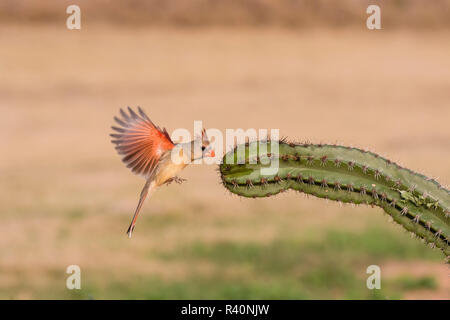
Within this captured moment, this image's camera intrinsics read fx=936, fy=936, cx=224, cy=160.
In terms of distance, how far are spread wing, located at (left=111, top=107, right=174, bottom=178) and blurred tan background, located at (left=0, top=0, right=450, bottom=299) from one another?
5.41 ft

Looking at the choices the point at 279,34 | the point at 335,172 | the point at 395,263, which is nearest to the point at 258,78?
the point at 279,34

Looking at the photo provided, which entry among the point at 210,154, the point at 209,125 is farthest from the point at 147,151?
the point at 209,125

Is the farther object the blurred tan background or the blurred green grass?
the blurred tan background

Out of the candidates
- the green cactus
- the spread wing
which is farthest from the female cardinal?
the green cactus

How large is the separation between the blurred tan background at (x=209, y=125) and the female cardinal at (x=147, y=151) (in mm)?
1650

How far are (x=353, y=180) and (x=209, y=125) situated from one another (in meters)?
8.46

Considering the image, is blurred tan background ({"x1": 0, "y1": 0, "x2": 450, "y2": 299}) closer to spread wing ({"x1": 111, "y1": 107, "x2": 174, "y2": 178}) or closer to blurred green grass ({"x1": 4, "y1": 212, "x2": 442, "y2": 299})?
blurred green grass ({"x1": 4, "y1": 212, "x2": 442, "y2": 299})

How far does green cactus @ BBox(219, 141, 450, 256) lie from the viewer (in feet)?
12.3

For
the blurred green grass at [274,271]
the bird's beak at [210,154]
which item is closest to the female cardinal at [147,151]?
the bird's beak at [210,154]

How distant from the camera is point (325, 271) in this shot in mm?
7996

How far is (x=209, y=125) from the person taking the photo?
12.2 metres

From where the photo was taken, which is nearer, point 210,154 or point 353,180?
point 210,154

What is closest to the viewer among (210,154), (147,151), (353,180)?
(210,154)

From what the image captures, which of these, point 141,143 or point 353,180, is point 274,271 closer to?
point 353,180
